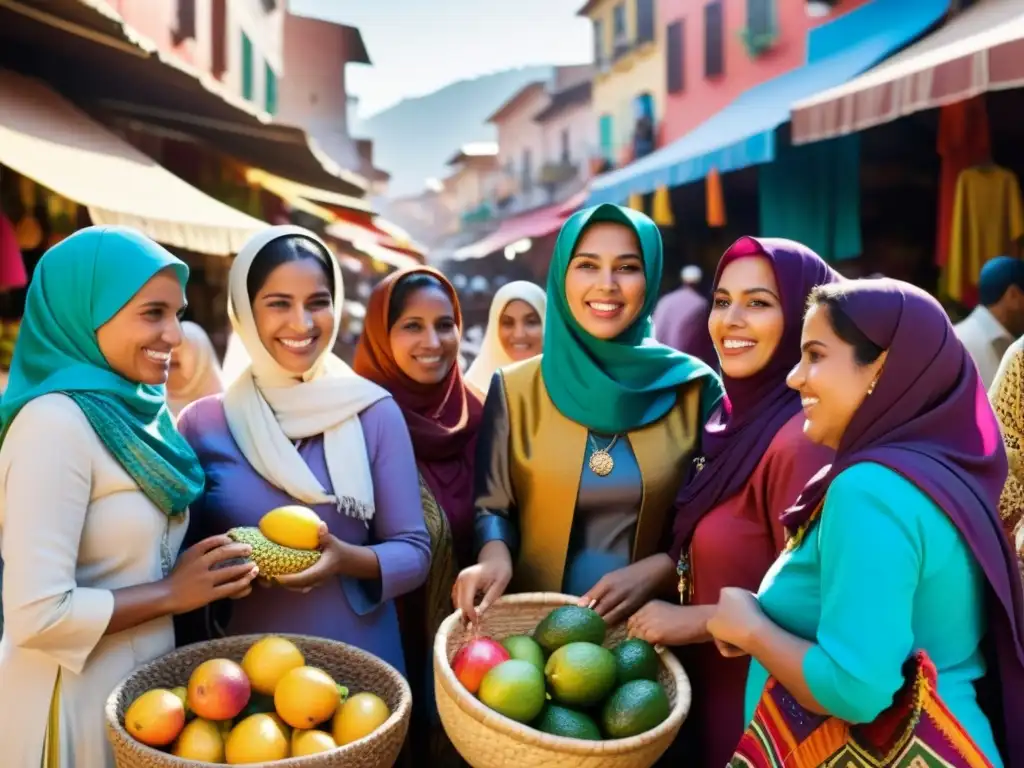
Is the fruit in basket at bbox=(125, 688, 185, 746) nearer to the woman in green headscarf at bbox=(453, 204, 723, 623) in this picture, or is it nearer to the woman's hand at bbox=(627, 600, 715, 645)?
the woman in green headscarf at bbox=(453, 204, 723, 623)

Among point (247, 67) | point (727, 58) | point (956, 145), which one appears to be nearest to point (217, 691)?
point (956, 145)

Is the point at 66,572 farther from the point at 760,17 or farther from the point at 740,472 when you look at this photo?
the point at 760,17

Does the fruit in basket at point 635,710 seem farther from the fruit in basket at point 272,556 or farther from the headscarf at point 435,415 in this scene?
the headscarf at point 435,415

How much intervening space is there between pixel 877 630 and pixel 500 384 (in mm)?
1335

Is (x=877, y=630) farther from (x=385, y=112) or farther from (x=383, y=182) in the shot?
(x=385, y=112)

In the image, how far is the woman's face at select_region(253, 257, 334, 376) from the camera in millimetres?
2252

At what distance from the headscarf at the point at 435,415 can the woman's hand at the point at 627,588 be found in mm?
825

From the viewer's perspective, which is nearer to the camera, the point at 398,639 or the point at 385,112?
the point at 398,639

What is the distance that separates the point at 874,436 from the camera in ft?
4.82

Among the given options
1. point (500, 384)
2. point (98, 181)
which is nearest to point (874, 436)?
point (500, 384)

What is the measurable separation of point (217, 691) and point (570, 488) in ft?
3.32

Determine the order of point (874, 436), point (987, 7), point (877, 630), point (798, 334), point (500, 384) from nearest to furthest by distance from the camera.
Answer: point (877, 630)
point (874, 436)
point (798, 334)
point (500, 384)
point (987, 7)

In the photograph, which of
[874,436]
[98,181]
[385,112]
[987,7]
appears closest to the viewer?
[874,436]

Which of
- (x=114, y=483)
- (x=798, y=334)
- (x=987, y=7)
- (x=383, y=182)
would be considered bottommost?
(x=114, y=483)
